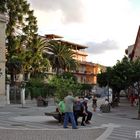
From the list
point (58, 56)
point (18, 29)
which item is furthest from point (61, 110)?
point (58, 56)

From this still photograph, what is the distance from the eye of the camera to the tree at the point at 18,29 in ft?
205

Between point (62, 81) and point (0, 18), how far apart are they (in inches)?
1148

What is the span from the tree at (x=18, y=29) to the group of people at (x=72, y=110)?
124ft

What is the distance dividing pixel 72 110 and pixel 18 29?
144 feet

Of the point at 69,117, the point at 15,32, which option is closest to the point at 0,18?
the point at 15,32

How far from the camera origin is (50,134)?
1895 cm

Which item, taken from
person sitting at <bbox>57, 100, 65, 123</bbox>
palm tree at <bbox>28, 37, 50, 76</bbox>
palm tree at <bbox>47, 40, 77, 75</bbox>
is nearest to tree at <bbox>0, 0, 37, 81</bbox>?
palm tree at <bbox>28, 37, 50, 76</bbox>

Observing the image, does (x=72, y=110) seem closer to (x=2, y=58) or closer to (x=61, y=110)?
(x=61, y=110)

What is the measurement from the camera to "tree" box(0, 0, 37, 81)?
Answer: 62.5 metres

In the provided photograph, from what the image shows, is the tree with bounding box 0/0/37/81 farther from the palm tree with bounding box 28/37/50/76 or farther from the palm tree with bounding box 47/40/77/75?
the palm tree with bounding box 47/40/77/75

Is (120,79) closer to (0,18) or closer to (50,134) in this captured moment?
(0,18)

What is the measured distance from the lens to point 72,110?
73.3ft

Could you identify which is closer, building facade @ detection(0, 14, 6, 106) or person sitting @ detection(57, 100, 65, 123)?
person sitting @ detection(57, 100, 65, 123)

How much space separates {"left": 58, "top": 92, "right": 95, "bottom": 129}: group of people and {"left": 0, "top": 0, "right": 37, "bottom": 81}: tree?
37.8 m
